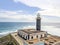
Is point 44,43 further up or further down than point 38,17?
further down

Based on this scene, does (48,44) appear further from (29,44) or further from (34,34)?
(34,34)

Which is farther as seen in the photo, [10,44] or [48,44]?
[10,44]

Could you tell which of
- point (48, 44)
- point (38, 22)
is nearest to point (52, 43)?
point (48, 44)

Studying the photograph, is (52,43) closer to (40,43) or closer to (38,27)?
(40,43)

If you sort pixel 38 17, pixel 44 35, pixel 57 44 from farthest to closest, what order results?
1. pixel 38 17
2. pixel 44 35
3. pixel 57 44

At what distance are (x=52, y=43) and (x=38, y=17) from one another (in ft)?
24.0

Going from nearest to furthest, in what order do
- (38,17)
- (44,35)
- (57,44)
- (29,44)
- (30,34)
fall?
(29,44)
(57,44)
(30,34)
(44,35)
(38,17)

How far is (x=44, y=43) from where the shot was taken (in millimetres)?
14031

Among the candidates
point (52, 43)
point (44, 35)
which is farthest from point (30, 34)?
point (52, 43)

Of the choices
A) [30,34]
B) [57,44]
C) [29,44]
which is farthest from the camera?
[30,34]

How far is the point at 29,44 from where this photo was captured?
523 inches

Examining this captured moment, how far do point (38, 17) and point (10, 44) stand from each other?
773cm

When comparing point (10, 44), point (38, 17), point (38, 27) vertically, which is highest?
point (38, 17)

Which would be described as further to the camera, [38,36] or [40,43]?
[38,36]
